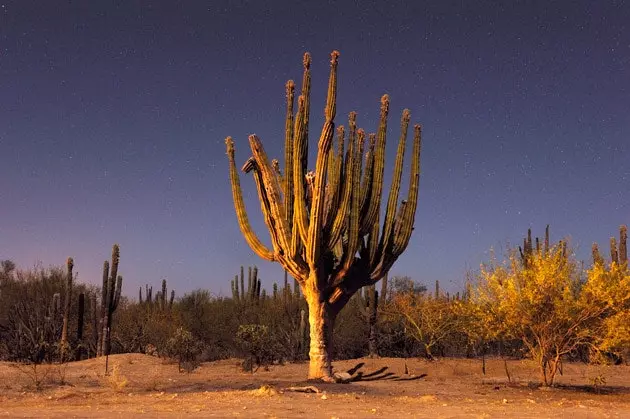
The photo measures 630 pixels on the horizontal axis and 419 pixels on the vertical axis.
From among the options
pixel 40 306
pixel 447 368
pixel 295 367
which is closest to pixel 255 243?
pixel 295 367

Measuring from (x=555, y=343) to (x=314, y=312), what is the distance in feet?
20.6

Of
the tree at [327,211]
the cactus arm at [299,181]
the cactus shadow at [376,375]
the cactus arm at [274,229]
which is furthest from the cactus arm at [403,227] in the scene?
the cactus shadow at [376,375]

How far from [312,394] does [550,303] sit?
674cm

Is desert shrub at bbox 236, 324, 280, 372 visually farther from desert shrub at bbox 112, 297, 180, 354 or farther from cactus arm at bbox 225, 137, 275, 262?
desert shrub at bbox 112, 297, 180, 354

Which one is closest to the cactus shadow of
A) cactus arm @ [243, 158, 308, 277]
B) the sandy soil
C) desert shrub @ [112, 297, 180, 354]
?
the sandy soil

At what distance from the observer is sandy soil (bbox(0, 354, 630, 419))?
37.3 ft

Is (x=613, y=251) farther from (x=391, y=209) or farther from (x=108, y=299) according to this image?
(x=108, y=299)

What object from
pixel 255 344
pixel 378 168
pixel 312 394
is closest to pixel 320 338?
pixel 312 394

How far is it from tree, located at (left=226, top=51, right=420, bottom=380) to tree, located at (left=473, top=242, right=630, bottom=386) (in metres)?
2.88

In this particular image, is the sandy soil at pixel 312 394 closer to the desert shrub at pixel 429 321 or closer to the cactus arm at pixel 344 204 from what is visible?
the desert shrub at pixel 429 321

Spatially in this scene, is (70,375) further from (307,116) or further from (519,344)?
(519,344)

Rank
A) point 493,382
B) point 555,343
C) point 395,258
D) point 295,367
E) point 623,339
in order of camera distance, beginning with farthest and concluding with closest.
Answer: point 295,367 < point 493,382 < point 395,258 < point 555,343 < point 623,339

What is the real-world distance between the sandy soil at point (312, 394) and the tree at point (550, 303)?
1317mm

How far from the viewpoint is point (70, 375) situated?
69.2 ft
